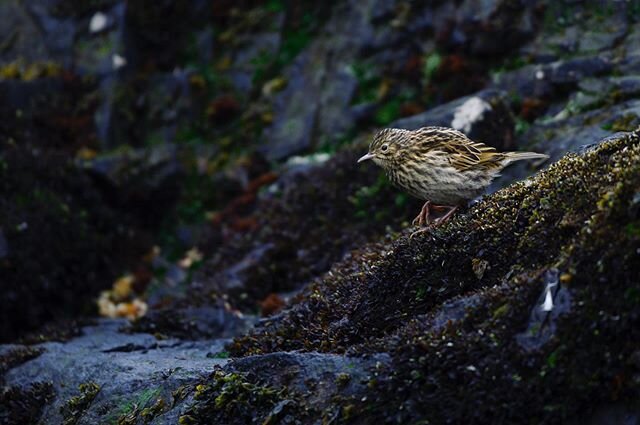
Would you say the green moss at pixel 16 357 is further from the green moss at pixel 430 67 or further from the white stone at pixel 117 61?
the white stone at pixel 117 61

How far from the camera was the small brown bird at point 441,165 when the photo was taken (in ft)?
29.3

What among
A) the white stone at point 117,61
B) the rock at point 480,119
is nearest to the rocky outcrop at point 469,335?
the rock at point 480,119

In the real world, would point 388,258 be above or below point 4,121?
below

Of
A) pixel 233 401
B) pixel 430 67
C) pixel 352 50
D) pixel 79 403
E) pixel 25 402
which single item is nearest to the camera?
pixel 233 401

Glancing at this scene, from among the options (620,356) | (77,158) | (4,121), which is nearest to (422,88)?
(77,158)

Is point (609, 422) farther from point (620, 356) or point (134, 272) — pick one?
point (134, 272)

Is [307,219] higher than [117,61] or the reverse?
the reverse

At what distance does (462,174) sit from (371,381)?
3286 millimetres

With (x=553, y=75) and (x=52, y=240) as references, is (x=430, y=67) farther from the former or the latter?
(x=52, y=240)

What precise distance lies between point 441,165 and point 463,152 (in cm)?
33

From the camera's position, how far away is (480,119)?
13.0 m

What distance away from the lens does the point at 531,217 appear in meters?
7.12

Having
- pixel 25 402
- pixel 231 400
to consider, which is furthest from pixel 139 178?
pixel 231 400

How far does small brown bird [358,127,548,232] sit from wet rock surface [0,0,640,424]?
2.81 feet
